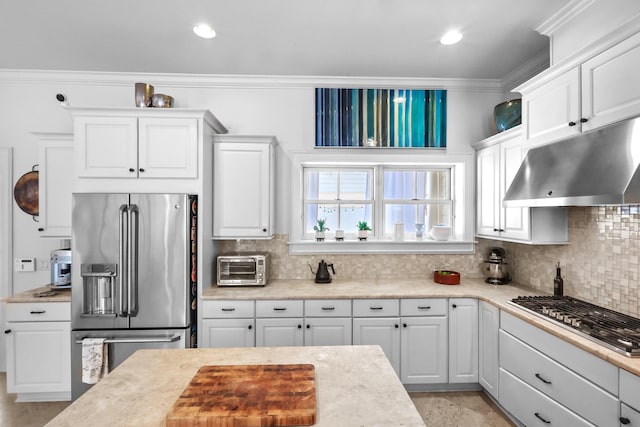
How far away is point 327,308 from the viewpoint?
2770 mm

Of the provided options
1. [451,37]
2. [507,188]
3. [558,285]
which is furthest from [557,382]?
[451,37]

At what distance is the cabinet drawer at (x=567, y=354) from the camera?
5.29ft

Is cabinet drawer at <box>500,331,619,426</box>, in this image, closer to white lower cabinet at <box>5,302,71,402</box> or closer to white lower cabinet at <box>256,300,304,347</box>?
white lower cabinet at <box>256,300,304,347</box>

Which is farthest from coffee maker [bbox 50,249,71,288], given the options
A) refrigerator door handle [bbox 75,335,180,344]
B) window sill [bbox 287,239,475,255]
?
window sill [bbox 287,239,475,255]

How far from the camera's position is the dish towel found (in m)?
2.50

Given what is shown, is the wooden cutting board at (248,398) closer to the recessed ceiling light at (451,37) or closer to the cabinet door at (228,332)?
the cabinet door at (228,332)

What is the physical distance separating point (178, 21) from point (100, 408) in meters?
2.35

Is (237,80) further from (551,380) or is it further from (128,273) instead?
(551,380)

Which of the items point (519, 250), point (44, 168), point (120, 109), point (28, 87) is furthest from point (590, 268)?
point (28, 87)

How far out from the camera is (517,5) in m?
2.15

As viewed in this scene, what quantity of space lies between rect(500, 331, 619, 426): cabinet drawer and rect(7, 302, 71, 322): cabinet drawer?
11.1 ft

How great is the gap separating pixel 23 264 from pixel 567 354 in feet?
14.4

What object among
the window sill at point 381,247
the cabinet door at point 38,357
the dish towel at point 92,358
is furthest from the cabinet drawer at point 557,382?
the cabinet door at point 38,357

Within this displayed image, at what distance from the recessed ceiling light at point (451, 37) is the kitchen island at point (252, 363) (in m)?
2.30
